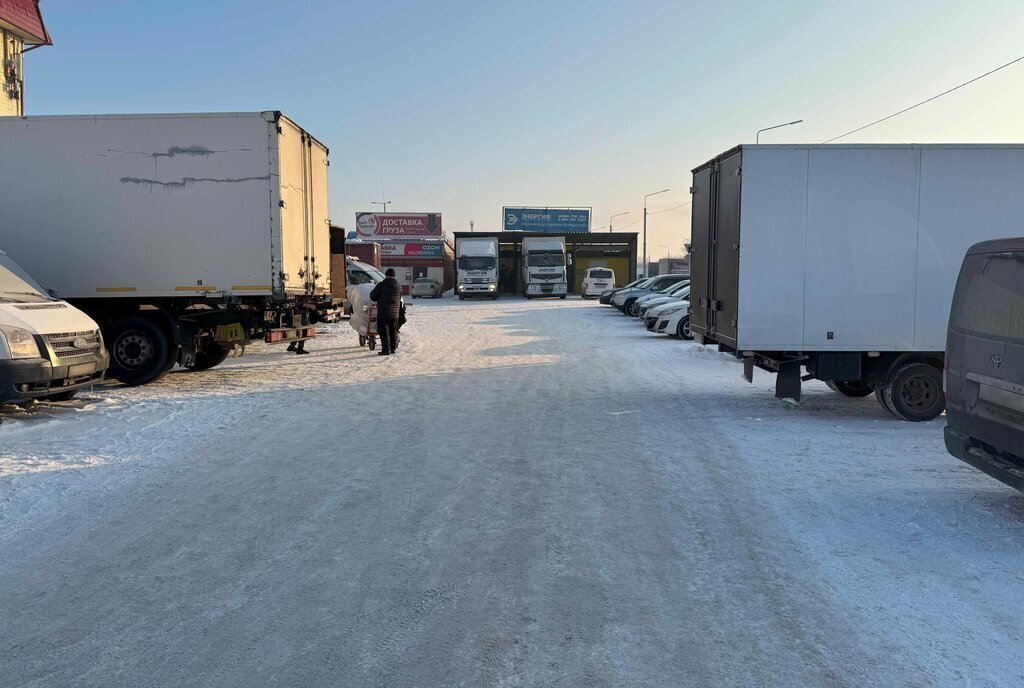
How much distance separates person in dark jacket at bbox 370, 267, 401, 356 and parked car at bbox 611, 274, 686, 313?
14193 millimetres

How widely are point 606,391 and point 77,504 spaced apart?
689cm

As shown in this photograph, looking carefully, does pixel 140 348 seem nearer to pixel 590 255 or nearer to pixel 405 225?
pixel 590 255

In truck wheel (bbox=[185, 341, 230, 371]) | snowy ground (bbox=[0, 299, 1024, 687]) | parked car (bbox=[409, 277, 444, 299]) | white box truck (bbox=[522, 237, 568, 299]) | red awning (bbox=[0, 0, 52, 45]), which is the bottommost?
snowy ground (bbox=[0, 299, 1024, 687])

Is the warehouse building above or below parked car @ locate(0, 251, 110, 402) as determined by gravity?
above

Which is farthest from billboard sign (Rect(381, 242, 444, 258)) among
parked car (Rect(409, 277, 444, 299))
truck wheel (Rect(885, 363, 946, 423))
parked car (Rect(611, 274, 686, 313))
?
truck wheel (Rect(885, 363, 946, 423))

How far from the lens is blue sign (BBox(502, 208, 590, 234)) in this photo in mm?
70188

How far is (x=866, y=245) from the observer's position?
8648 mm

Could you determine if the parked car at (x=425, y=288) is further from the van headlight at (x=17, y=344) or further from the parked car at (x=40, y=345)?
the van headlight at (x=17, y=344)

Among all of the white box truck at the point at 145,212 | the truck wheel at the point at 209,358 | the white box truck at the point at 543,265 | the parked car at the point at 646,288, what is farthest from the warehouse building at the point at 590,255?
the white box truck at the point at 145,212

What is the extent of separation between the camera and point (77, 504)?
17.7 ft

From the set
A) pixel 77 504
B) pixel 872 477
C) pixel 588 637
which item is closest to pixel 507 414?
pixel 872 477

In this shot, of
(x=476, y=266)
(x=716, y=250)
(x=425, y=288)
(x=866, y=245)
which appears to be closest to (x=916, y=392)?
(x=866, y=245)

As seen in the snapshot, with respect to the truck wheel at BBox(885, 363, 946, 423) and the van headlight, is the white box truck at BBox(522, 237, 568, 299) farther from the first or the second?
the van headlight

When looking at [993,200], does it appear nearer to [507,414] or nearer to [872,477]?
[872,477]
